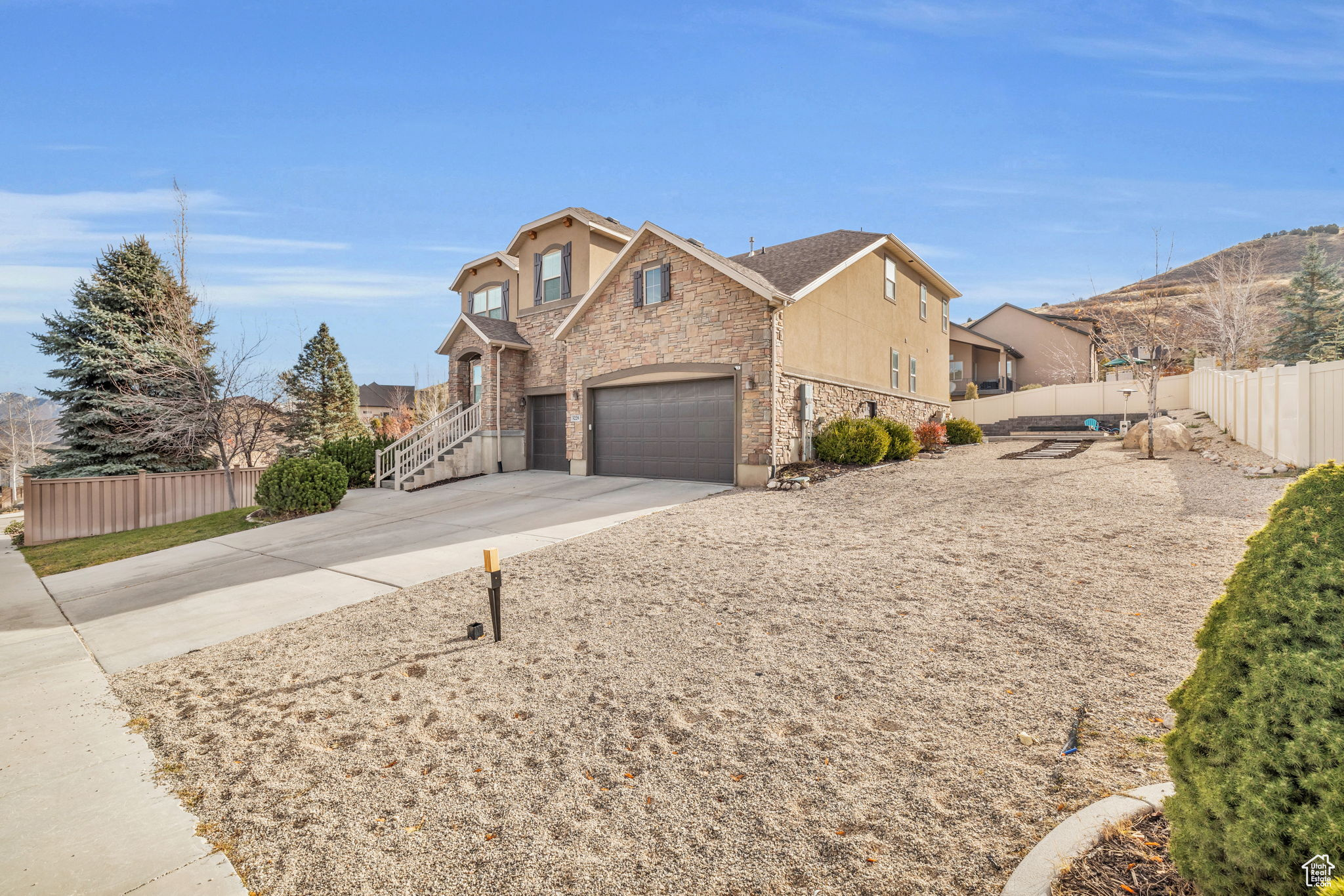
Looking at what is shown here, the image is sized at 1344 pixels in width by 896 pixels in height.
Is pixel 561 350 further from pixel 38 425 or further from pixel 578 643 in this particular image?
pixel 38 425

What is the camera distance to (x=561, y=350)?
60.1 ft

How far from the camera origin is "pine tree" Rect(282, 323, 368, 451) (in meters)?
31.1

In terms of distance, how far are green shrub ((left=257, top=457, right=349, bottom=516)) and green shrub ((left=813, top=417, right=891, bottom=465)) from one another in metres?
11.8

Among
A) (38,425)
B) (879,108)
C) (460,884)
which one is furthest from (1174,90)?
(38,425)

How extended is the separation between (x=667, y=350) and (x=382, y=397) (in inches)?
2206

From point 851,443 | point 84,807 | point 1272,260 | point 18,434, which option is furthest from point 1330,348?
point 1272,260

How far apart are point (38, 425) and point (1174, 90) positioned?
70204mm

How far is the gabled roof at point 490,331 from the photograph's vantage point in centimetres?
1830

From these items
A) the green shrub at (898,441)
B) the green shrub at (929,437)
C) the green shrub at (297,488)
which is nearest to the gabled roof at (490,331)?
the green shrub at (297,488)

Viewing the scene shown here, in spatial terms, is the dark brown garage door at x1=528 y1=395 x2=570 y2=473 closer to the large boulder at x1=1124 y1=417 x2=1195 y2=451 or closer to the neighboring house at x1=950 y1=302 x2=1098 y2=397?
the large boulder at x1=1124 y1=417 x2=1195 y2=451

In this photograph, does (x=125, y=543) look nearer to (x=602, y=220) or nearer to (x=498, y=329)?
(x=498, y=329)

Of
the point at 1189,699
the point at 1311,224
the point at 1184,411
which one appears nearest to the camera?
the point at 1189,699

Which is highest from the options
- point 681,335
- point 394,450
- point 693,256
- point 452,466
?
point 693,256

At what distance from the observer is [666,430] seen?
594 inches
